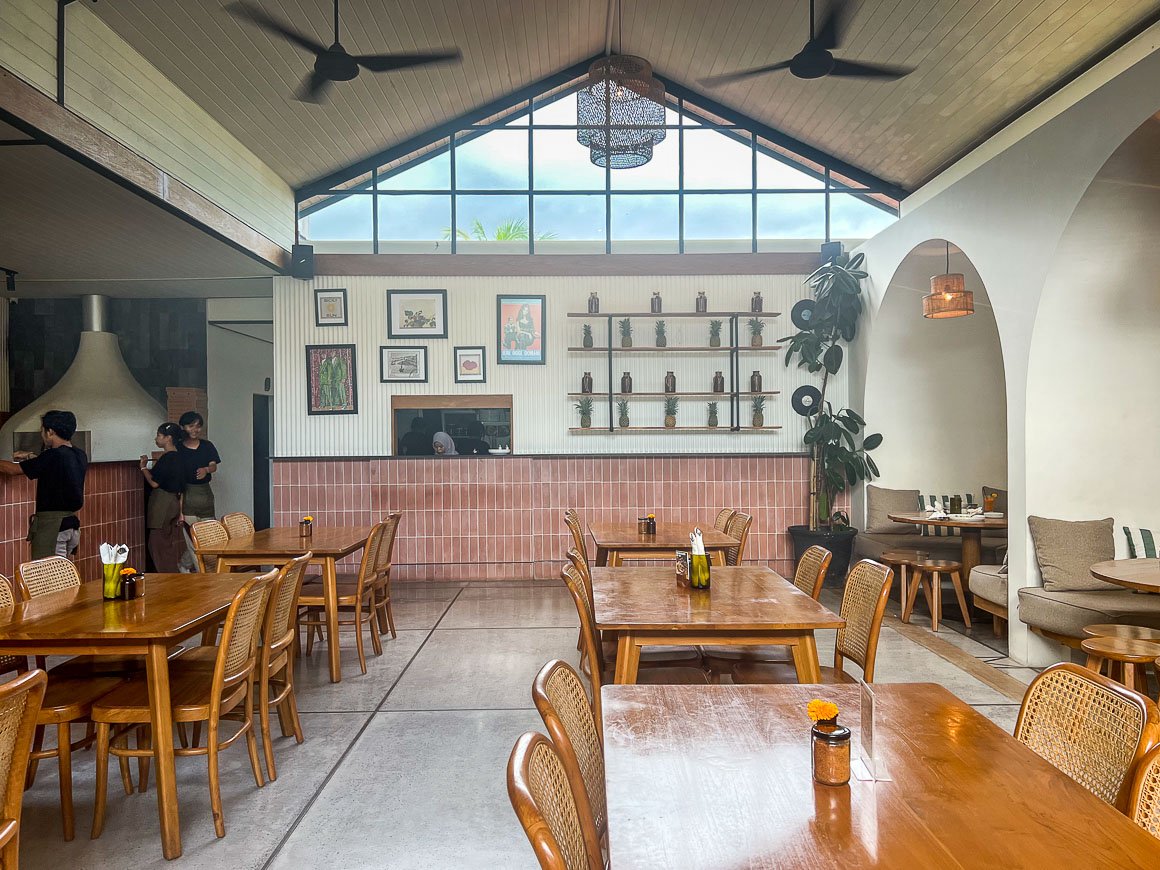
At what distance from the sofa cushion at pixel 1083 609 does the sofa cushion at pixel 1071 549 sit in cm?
8

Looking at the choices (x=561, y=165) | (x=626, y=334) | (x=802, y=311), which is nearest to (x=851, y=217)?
(x=802, y=311)

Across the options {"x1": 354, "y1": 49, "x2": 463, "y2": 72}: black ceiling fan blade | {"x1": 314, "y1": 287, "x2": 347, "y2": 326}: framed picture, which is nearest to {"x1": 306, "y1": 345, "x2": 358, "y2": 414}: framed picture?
{"x1": 314, "y1": 287, "x2": 347, "y2": 326}: framed picture

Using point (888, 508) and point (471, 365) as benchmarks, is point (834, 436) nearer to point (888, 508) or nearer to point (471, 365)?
point (888, 508)

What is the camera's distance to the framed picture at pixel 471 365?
8.66 m

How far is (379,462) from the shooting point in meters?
8.37

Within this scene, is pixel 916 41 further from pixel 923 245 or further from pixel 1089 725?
pixel 1089 725

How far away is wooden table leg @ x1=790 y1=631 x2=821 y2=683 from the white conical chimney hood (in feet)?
26.7

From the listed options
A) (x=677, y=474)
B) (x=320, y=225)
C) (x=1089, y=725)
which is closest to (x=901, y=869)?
(x=1089, y=725)

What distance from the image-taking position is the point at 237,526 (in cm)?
539

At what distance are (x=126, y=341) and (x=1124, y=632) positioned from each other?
10106 mm

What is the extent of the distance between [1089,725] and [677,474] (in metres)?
6.71

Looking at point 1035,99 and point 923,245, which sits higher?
point 1035,99

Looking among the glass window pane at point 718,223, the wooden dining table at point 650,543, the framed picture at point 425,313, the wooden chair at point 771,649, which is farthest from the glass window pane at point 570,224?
the wooden chair at point 771,649

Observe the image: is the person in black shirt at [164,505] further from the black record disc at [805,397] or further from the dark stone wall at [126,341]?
the black record disc at [805,397]
